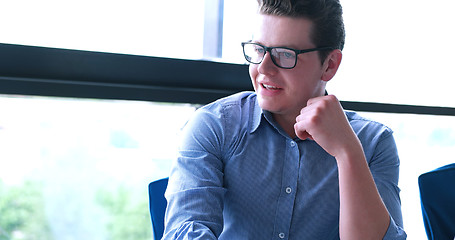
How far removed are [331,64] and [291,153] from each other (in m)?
0.33

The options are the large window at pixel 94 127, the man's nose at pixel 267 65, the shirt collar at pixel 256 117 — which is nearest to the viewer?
the man's nose at pixel 267 65

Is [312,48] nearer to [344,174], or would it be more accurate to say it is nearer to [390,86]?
[344,174]

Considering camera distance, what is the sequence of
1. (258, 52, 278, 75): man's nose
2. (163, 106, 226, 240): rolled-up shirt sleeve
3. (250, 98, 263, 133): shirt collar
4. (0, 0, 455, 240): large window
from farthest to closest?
1. (0, 0, 455, 240): large window
2. (250, 98, 263, 133): shirt collar
3. (258, 52, 278, 75): man's nose
4. (163, 106, 226, 240): rolled-up shirt sleeve

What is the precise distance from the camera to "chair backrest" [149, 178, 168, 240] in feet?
5.21

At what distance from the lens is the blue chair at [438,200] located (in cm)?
176

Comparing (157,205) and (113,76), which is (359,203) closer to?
(157,205)

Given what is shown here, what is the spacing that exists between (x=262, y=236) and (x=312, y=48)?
61cm

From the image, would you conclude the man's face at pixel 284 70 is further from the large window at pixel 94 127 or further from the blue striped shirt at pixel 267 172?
the large window at pixel 94 127

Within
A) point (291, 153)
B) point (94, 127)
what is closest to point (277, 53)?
point (291, 153)

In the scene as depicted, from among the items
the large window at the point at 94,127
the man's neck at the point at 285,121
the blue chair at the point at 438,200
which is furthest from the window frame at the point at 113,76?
the blue chair at the point at 438,200

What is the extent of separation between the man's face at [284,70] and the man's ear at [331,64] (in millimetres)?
41

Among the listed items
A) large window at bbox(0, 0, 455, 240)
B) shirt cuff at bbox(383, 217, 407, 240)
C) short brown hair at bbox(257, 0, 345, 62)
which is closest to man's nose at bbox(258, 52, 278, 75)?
short brown hair at bbox(257, 0, 345, 62)

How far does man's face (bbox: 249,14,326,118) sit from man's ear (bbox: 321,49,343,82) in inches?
1.6

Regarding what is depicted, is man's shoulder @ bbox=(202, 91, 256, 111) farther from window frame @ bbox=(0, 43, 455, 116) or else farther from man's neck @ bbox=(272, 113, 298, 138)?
window frame @ bbox=(0, 43, 455, 116)
